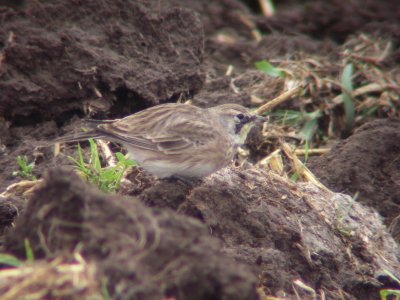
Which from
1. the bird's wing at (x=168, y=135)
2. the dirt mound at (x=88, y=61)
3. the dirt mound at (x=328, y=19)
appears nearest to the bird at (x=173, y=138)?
the bird's wing at (x=168, y=135)

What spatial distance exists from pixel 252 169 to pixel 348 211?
1.04m

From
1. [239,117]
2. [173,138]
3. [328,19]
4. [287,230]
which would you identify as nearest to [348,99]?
[239,117]

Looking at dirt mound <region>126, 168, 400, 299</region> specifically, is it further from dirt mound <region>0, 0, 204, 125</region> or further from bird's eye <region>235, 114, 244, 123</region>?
dirt mound <region>0, 0, 204, 125</region>

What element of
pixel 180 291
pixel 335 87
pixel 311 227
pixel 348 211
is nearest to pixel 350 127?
pixel 335 87

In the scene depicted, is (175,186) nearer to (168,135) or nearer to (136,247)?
(168,135)

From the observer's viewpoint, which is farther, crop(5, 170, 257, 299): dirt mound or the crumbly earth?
the crumbly earth

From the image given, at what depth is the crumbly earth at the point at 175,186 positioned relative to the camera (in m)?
3.88

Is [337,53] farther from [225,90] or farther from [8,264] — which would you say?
[8,264]

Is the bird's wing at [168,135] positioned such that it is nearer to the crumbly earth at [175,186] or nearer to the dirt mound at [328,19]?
the crumbly earth at [175,186]

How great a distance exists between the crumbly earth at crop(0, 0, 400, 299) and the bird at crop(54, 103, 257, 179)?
0.18 meters

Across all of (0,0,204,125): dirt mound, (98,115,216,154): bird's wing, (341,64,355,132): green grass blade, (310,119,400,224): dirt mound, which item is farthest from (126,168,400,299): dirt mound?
(341,64,355,132): green grass blade

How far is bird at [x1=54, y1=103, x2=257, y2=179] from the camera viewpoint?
6180 millimetres

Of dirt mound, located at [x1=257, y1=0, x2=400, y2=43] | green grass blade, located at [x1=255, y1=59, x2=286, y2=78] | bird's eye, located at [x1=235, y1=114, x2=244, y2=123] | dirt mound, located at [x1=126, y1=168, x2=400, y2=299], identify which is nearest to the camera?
dirt mound, located at [x1=126, y1=168, x2=400, y2=299]

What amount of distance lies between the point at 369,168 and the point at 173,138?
2386 millimetres
